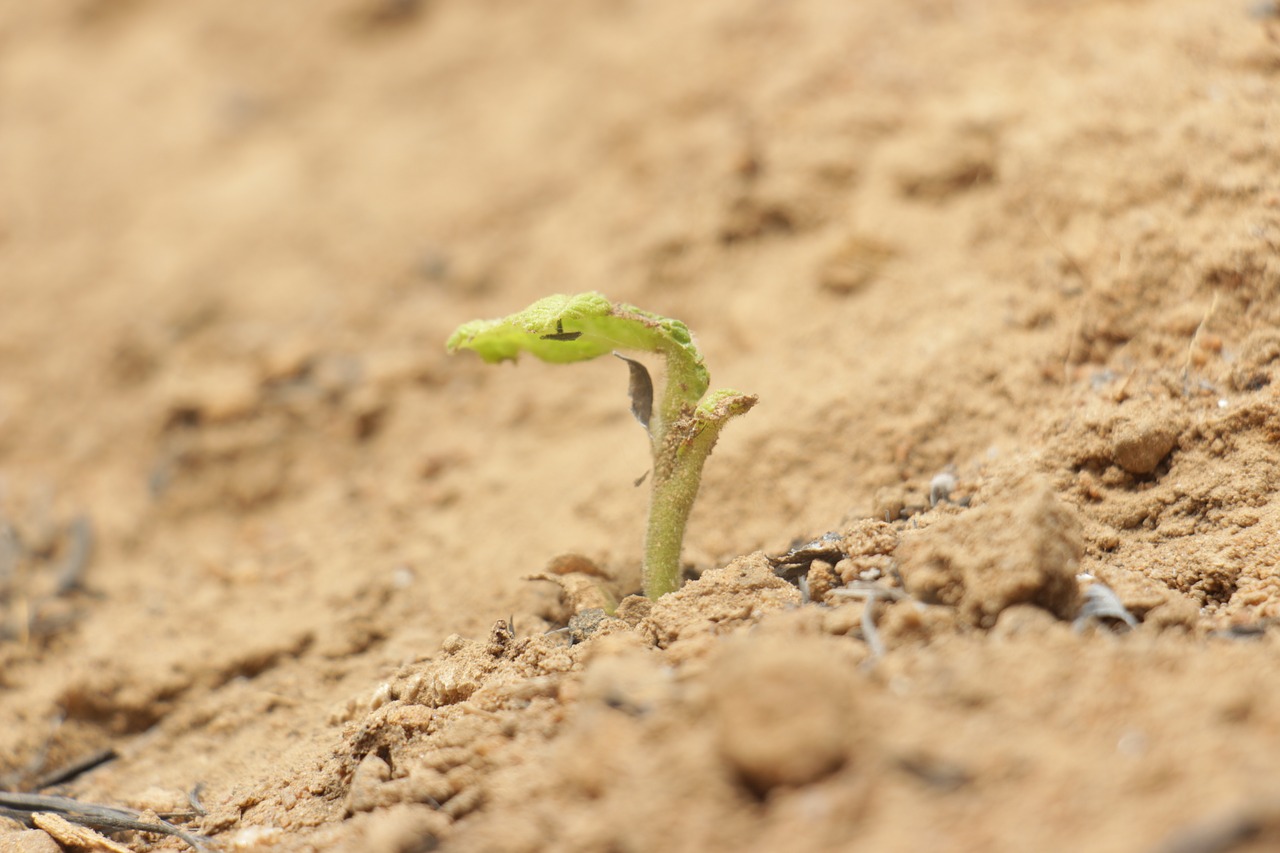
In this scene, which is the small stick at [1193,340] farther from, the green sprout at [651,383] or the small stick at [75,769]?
the small stick at [75,769]

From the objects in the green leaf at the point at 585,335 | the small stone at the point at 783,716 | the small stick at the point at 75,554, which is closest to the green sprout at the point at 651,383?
the green leaf at the point at 585,335

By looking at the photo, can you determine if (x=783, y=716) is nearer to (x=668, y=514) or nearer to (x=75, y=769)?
(x=668, y=514)

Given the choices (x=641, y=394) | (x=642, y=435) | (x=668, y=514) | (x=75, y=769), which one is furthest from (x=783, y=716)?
(x=75, y=769)

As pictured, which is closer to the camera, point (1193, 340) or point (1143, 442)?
point (1143, 442)

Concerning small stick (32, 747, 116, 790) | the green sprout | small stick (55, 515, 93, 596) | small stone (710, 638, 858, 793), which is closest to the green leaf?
the green sprout

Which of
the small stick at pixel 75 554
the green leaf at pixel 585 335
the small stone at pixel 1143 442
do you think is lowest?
the small stick at pixel 75 554

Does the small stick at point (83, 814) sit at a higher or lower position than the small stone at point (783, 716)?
lower

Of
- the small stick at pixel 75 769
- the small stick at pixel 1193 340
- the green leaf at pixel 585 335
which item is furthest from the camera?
the small stick at pixel 75 769

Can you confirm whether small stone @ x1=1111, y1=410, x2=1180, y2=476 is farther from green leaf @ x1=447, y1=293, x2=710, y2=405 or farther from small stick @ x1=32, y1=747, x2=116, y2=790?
small stick @ x1=32, y1=747, x2=116, y2=790
